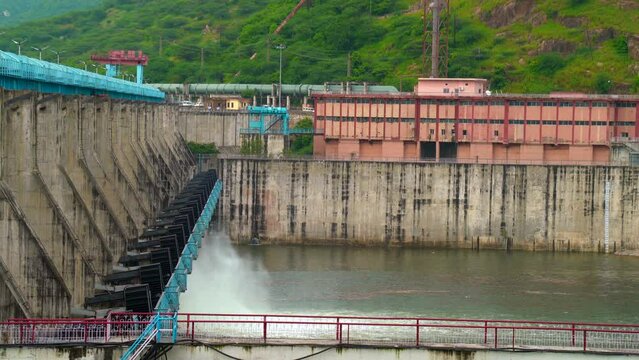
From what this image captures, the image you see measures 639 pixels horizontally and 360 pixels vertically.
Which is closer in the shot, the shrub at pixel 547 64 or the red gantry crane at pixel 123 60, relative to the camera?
the red gantry crane at pixel 123 60

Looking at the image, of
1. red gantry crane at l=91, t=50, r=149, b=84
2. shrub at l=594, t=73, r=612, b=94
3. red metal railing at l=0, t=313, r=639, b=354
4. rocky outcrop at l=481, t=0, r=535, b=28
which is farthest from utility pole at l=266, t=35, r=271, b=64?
red metal railing at l=0, t=313, r=639, b=354

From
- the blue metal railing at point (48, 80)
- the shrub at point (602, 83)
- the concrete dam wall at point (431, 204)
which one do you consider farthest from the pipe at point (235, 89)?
the blue metal railing at point (48, 80)

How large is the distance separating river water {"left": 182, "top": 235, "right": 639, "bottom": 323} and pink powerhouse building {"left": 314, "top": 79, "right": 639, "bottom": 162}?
12.5 meters

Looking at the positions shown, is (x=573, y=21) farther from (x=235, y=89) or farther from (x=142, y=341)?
(x=142, y=341)

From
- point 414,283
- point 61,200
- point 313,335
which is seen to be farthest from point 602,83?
point 313,335

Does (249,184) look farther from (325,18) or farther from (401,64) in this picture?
(325,18)

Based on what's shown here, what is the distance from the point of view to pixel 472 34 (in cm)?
13575

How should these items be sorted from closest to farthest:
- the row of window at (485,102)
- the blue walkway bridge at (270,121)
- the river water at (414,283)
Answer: the river water at (414,283) → the row of window at (485,102) → the blue walkway bridge at (270,121)

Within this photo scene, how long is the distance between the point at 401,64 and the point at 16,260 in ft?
329

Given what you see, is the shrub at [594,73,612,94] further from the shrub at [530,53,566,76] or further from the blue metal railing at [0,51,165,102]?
the blue metal railing at [0,51,165,102]

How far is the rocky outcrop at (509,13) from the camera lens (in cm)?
13350

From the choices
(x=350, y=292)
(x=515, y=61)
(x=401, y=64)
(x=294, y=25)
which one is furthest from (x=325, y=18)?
(x=350, y=292)

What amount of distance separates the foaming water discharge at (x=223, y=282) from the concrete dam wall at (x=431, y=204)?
13.7ft

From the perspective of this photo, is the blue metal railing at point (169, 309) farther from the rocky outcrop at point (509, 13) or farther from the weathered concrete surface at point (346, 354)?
the rocky outcrop at point (509, 13)
